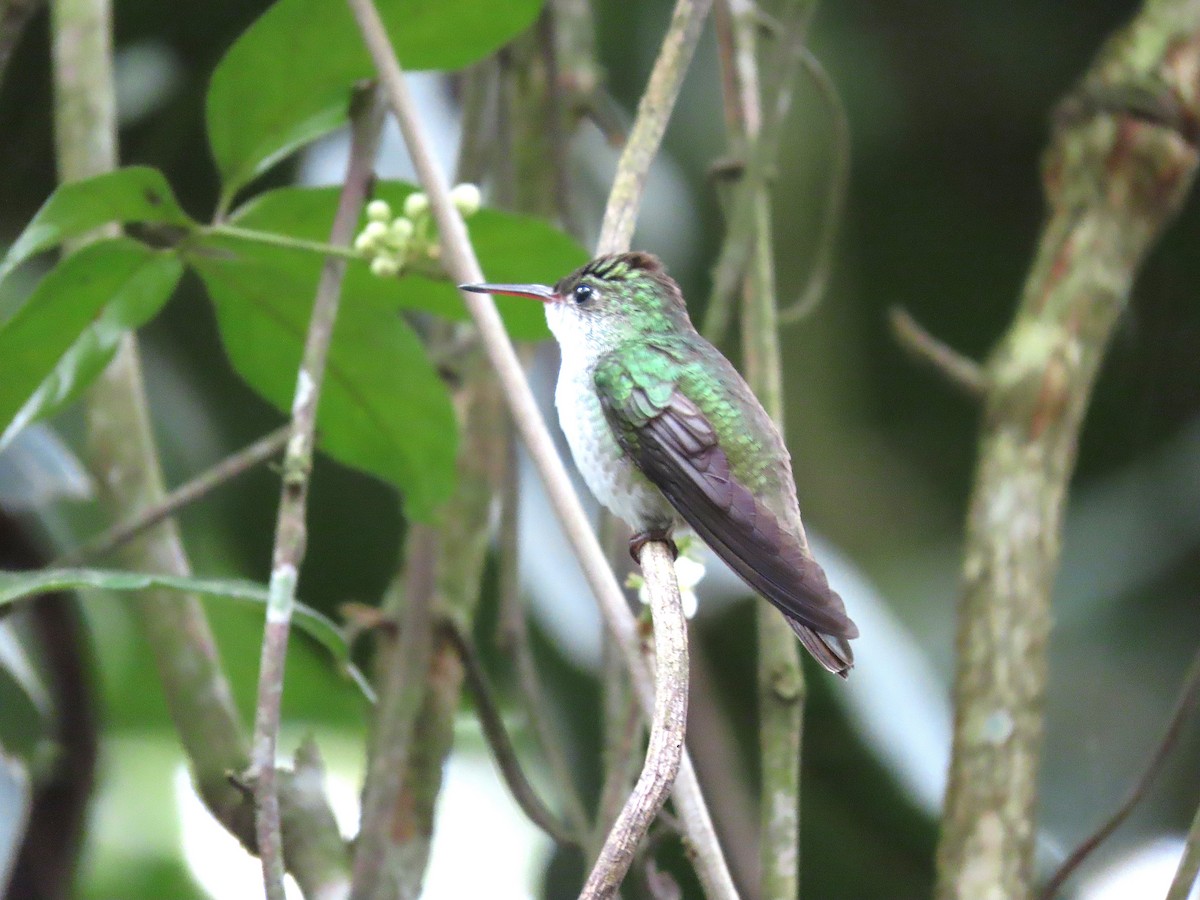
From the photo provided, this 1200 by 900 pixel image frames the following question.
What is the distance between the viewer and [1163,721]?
380 cm

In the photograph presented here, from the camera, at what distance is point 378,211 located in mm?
2252

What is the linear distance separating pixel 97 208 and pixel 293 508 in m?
0.57

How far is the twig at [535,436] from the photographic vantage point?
168 cm

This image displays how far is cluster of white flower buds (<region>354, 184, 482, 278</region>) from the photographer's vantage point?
219 cm

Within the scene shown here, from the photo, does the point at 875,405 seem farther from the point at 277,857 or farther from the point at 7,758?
the point at 277,857

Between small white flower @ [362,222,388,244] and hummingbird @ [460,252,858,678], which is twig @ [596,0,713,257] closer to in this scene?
hummingbird @ [460,252,858,678]

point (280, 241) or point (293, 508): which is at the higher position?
point (280, 241)

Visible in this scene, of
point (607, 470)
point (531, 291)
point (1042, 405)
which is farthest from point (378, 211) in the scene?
point (1042, 405)

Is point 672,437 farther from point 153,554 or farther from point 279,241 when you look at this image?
point 153,554

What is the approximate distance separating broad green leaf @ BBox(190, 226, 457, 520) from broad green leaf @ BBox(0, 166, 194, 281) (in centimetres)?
15

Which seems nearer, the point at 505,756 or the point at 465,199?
the point at 465,199

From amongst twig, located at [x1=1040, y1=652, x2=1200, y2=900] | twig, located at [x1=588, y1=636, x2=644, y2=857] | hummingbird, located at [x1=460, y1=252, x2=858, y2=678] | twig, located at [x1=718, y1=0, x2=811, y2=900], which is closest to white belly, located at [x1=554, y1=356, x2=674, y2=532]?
hummingbird, located at [x1=460, y1=252, x2=858, y2=678]

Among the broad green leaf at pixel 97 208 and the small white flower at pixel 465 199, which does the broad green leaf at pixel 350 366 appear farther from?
the small white flower at pixel 465 199

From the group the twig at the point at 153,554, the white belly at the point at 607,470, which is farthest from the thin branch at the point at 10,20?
the white belly at the point at 607,470
